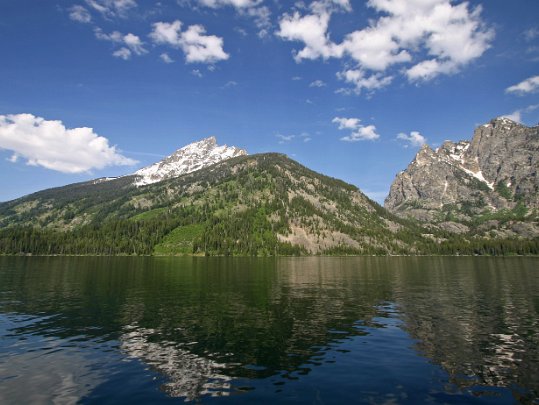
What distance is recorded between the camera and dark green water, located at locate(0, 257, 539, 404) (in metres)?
25.2

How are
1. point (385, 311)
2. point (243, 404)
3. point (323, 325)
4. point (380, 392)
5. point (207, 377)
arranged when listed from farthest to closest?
point (385, 311) < point (323, 325) < point (207, 377) < point (380, 392) < point (243, 404)

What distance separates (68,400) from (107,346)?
12919 millimetres

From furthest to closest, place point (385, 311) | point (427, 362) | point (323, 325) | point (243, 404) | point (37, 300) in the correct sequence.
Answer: point (37, 300), point (385, 311), point (323, 325), point (427, 362), point (243, 404)

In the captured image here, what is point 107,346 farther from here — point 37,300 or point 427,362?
point 37,300

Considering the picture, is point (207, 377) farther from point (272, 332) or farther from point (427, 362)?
point (427, 362)

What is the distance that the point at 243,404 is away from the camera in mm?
22953

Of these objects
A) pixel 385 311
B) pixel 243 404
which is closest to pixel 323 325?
pixel 385 311

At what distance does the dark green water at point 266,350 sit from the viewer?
25.2 meters

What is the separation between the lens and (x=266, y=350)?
1363 inches

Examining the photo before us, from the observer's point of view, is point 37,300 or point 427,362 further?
point 37,300

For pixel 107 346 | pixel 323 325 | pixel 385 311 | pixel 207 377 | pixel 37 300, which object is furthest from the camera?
pixel 37 300

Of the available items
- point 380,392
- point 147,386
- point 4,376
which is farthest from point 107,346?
point 380,392

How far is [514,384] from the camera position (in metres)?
26.6

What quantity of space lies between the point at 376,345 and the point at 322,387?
13.8m
